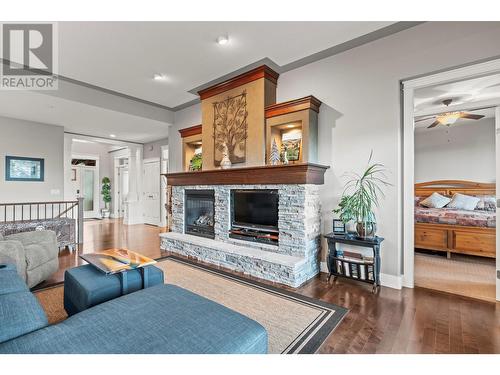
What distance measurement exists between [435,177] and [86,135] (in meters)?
8.73

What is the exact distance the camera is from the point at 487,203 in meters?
4.65

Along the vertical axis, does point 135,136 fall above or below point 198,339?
above

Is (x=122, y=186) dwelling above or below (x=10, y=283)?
above

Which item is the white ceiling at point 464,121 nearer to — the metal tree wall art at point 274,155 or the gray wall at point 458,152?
the gray wall at point 458,152

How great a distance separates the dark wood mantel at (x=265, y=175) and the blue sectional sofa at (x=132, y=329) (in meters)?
2.01

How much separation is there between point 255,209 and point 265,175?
598mm

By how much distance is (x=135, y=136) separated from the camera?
721 centimetres

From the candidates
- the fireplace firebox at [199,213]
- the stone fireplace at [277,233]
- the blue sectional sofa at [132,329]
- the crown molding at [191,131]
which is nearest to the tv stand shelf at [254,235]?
the stone fireplace at [277,233]

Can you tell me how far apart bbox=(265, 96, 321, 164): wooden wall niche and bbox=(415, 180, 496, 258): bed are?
2.66 m

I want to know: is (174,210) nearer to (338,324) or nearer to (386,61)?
(338,324)

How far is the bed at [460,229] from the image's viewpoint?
395 centimetres

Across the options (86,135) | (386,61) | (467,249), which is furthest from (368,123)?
(86,135)

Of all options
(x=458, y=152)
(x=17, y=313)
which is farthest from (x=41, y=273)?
(x=458, y=152)

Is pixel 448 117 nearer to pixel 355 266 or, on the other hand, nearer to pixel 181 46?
pixel 355 266
